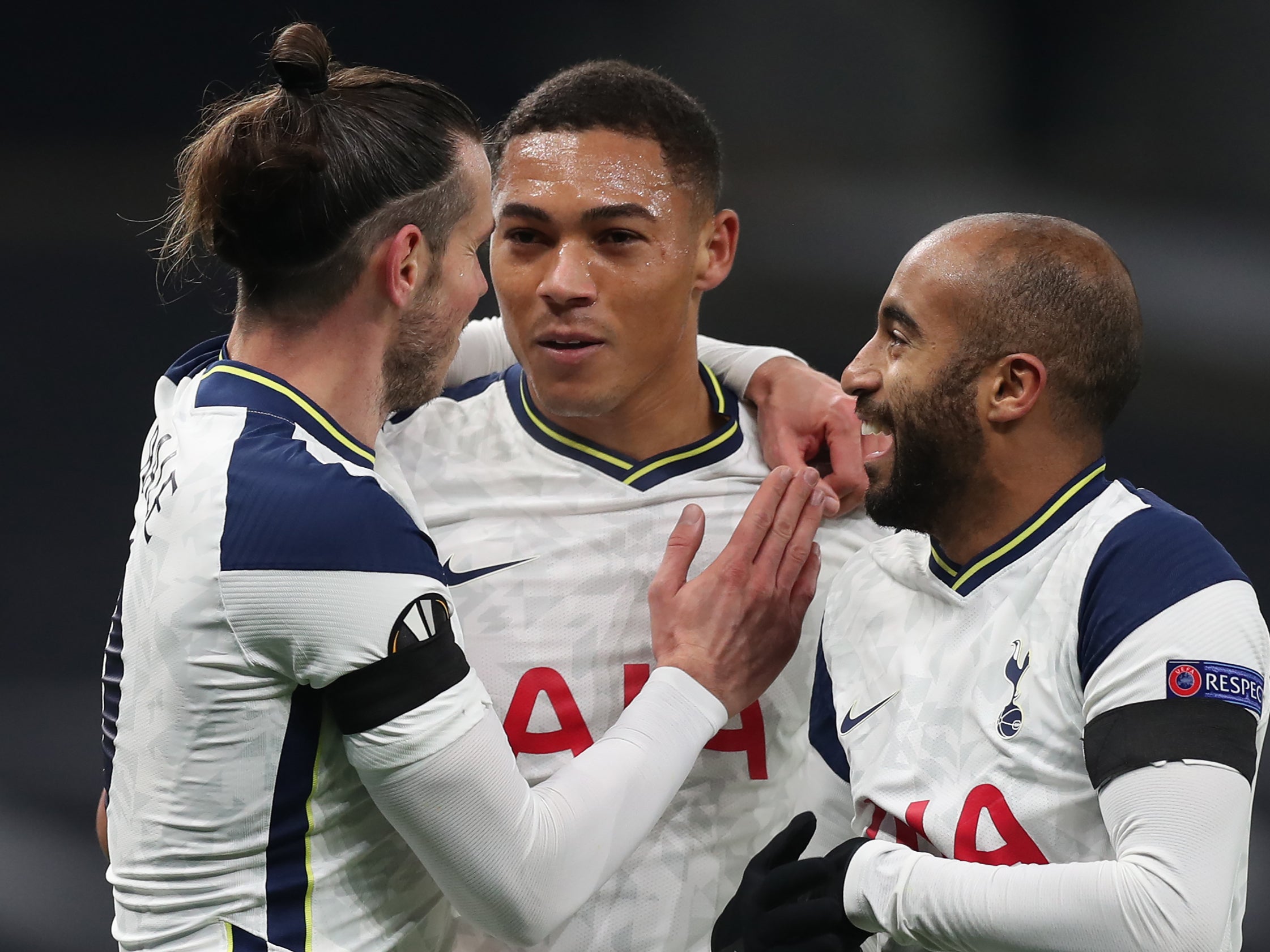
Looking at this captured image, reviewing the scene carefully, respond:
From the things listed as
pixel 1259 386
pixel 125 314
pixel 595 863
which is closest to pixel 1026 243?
pixel 595 863

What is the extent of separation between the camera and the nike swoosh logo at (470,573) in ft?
6.01

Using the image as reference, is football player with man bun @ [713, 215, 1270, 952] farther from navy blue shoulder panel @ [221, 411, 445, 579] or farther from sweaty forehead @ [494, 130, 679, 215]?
navy blue shoulder panel @ [221, 411, 445, 579]

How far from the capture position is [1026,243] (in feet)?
5.05

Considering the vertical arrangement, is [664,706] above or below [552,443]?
below

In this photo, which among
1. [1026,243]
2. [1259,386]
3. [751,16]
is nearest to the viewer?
[1026,243]

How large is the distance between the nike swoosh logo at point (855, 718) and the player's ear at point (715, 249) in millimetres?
681

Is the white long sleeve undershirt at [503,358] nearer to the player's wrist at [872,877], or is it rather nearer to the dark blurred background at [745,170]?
the player's wrist at [872,877]

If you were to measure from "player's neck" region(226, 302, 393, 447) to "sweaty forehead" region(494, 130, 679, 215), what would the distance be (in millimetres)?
428

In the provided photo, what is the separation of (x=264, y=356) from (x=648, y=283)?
598mm

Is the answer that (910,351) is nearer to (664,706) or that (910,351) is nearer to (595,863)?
(664,706)

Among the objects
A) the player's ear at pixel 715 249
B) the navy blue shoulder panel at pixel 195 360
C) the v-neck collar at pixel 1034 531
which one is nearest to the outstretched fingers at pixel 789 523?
the v-neck collar at pixel 1034 531

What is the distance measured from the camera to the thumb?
1.74 metres

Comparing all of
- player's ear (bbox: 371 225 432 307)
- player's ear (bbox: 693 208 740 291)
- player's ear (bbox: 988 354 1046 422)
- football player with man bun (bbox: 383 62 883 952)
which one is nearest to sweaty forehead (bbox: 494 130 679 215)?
football player with man bun (bbox: 383 62 883 952)

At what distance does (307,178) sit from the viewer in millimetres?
1438
